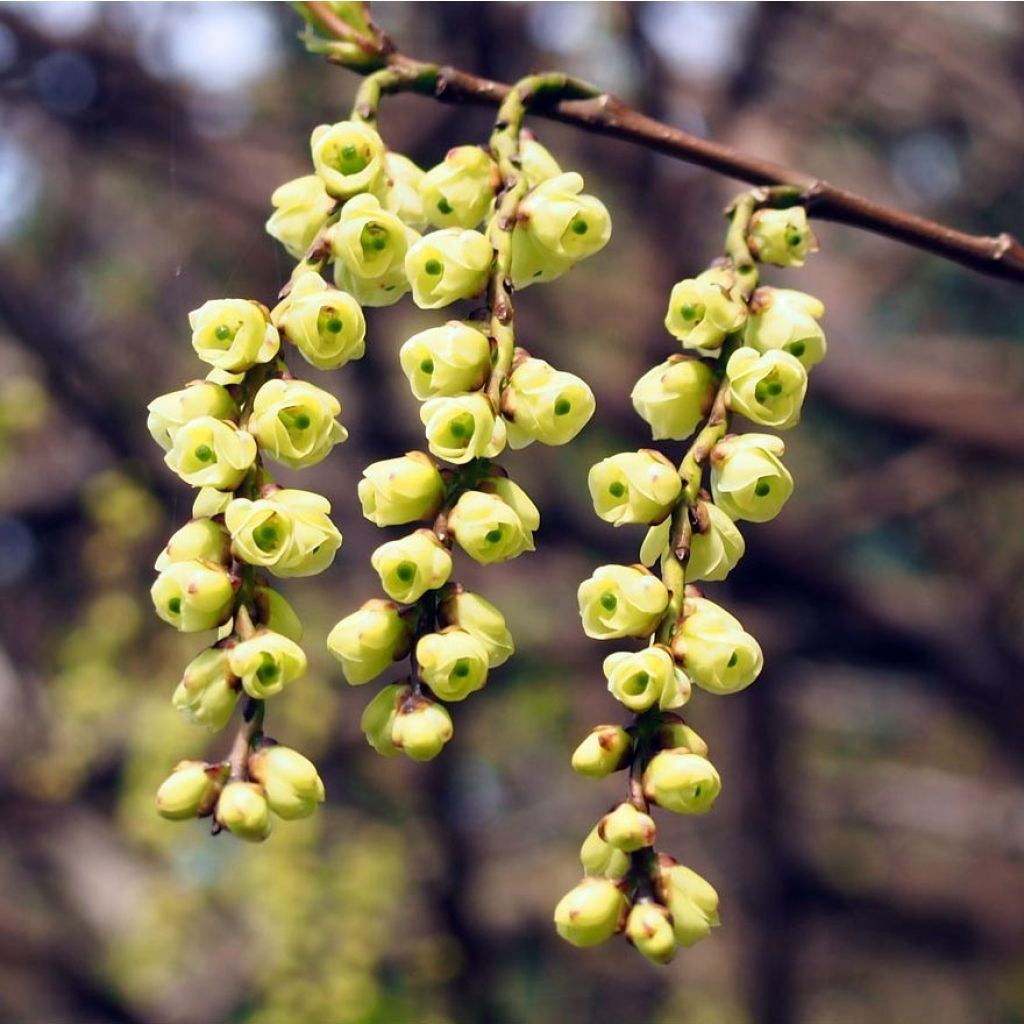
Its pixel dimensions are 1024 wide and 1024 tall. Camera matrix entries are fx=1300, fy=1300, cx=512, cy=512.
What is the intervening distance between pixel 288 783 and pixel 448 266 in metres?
0.35

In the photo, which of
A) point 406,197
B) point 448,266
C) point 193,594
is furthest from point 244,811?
point 406,197

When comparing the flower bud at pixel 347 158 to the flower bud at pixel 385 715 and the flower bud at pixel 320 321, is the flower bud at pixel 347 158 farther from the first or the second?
the flower bud at pixel 385 715

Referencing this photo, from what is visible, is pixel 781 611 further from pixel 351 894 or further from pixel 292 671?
pixel 292 671

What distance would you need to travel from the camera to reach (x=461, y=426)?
819mm

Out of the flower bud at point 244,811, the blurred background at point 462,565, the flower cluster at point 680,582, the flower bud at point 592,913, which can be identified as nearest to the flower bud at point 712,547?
the flower cluster at point 680,582

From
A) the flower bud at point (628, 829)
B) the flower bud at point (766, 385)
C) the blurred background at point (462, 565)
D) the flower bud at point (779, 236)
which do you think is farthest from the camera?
the blurred background at point (462, 565)

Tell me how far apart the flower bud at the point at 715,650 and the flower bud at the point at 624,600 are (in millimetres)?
23

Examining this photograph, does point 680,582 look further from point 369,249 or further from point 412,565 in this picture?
point 369,249

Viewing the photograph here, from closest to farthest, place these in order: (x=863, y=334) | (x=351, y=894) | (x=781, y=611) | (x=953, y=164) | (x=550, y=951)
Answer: (x=351, y=894)
(x=781, y=611)
(x=863, y=334)
(x=953, y=164)
(x=550, y=951)

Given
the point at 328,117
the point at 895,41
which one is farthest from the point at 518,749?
the point at 895,41

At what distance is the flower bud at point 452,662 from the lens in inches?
31.1

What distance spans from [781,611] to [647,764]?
2.98 m

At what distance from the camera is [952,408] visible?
10.4 ft

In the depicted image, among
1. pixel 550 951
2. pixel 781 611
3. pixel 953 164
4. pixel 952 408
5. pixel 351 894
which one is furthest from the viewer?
pixel 550 951
